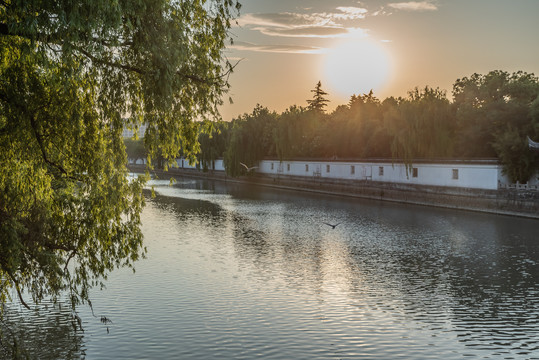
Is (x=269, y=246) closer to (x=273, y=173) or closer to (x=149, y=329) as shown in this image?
(x=149, y=329)

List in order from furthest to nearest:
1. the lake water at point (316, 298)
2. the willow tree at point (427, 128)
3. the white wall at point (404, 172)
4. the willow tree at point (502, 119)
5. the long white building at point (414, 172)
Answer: the willow tree at point (427, 128) < the white wall at point (404, 172) < the long white building at point (414, 172) < the willow tree at point (502, 119) < the lake water at point (316, 298)

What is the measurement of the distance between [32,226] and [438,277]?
1505cm

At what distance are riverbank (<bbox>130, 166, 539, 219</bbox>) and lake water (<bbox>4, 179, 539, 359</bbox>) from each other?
18.9 feet

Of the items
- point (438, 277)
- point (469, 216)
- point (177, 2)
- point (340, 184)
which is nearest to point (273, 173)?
point (340, 184)

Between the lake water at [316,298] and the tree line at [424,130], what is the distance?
422 inches

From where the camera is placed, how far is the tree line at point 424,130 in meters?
44.2

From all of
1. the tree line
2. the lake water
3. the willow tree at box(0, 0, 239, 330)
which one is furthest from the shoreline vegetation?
the willow tree at box(0, 0, 239, 330)

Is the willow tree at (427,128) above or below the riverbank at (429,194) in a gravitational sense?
above

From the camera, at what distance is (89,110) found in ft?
32.2

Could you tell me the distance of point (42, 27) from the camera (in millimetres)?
7598

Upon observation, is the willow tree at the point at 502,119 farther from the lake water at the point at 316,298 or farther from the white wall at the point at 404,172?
the lake water at the point at 316,298

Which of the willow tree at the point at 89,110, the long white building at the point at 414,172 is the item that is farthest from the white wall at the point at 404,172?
the willow tree at the point at 89,110

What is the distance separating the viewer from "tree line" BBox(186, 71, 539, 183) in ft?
145

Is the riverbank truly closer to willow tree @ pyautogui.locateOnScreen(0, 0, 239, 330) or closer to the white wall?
the white wall
